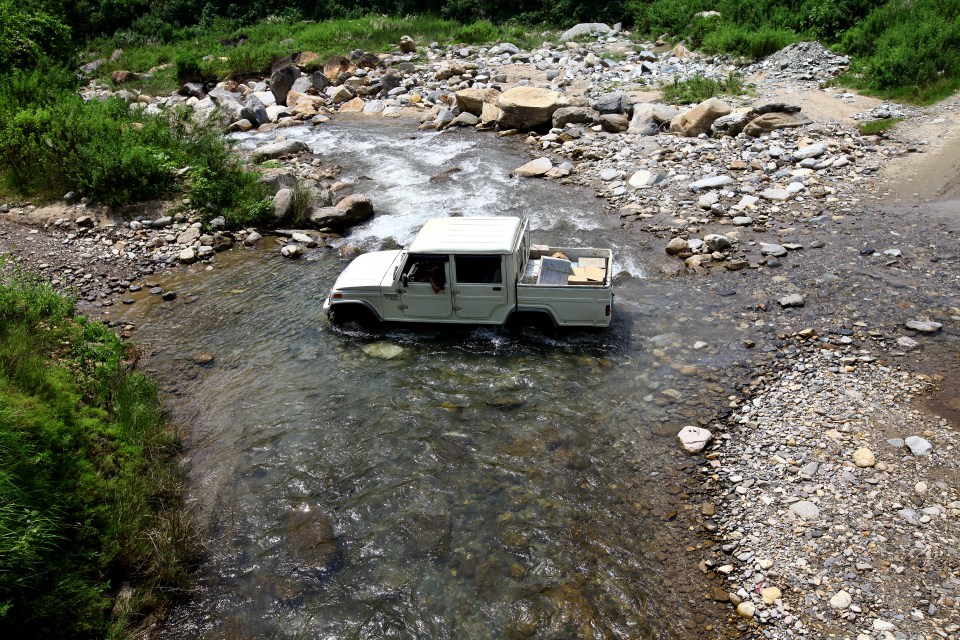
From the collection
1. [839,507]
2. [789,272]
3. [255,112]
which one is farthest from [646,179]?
[255,112]

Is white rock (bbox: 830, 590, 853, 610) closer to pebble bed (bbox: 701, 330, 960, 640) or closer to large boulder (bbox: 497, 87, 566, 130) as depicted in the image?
pebble bed (bbox: 701, 330, 960, 640)

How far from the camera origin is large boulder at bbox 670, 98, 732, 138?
18.8m

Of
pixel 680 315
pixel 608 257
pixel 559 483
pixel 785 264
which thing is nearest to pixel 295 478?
pixel 559 483

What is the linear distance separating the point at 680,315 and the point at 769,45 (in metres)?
20.1

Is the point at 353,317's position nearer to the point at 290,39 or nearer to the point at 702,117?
the point at 702,117

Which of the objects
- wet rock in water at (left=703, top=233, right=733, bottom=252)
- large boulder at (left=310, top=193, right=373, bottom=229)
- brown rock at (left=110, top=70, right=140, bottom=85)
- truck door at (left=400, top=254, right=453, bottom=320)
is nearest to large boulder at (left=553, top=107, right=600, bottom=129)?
large boulder at (left=310, top=193, right=373, bottom=229)

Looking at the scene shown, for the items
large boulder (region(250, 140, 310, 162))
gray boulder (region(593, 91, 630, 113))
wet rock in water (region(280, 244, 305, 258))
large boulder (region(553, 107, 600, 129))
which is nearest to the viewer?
wet rock in water (region(280, 244, 305, 258))

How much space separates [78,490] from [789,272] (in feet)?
39.3

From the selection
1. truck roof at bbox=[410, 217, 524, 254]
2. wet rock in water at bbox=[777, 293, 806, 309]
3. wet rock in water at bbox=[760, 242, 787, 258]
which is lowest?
wet rock in water at bbox=[777, 293, 806, 309]

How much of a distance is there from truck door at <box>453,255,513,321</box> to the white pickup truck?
17mm

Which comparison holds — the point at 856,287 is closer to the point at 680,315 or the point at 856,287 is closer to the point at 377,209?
the point at 680,315

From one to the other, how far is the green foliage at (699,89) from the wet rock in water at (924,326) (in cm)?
1422

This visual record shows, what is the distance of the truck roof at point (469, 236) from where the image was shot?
10242mm

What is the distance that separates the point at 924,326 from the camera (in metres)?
9.81
